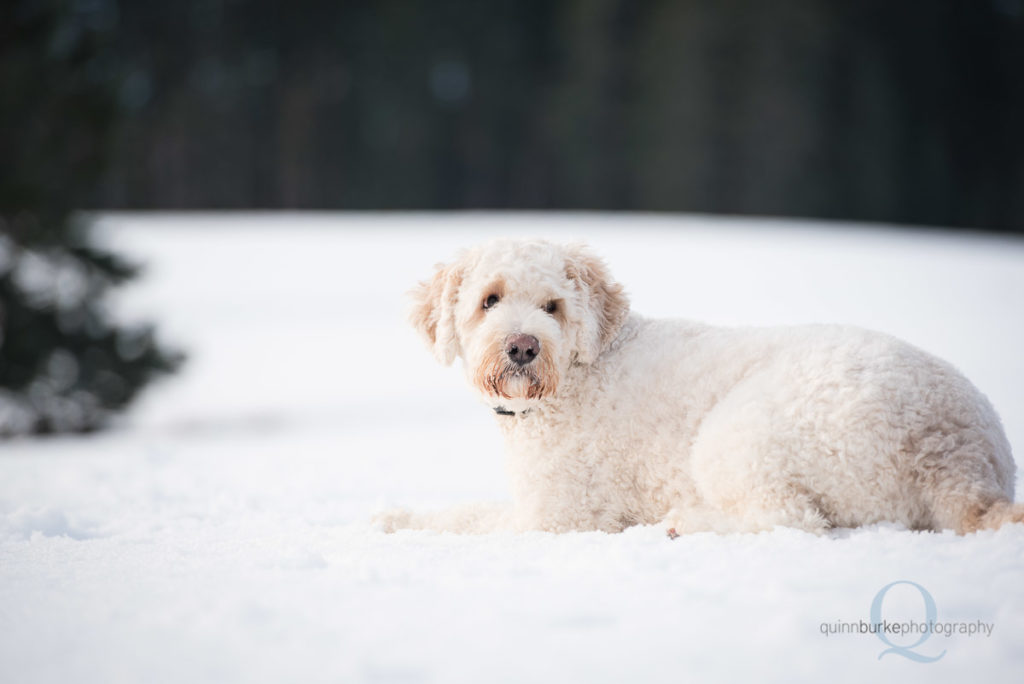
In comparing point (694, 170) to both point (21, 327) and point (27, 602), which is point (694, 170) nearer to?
point (21, 327)

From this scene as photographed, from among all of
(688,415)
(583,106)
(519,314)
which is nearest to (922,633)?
(688,415)

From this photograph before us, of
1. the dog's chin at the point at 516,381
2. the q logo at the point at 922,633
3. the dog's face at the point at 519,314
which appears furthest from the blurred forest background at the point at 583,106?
the q logo at the point at 922,633

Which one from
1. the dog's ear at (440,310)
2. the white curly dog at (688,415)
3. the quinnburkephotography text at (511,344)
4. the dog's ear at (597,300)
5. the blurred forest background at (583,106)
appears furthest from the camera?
the blurred forest background at (583,106)

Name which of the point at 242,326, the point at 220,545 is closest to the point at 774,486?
the point at 220,545

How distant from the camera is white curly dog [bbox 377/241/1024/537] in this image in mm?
2764

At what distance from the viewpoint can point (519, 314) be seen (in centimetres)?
325

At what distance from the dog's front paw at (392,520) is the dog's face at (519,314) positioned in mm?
665

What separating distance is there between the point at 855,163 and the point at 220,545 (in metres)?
23.2

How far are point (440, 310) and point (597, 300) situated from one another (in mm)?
687

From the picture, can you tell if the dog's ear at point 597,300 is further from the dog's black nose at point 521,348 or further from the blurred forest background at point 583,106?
the blurred forest background at point 583,106

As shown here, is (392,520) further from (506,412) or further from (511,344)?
(511,344)

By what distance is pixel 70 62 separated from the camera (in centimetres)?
1052

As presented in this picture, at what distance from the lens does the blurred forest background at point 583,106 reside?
23094mm

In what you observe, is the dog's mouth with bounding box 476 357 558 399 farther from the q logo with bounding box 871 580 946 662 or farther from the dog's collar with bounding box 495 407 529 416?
the q logo with bounding box 871 580 946 662
